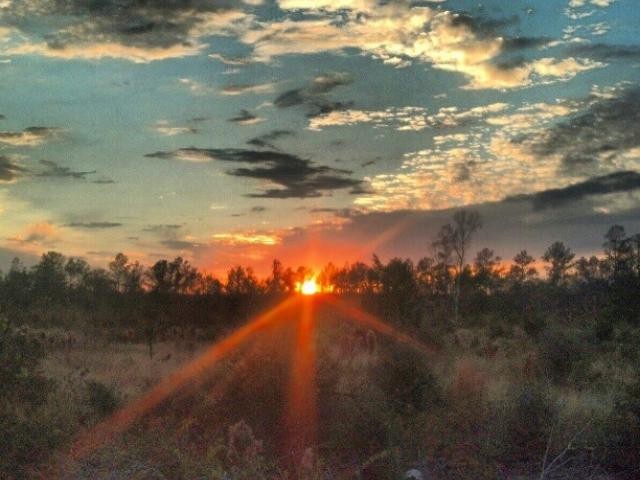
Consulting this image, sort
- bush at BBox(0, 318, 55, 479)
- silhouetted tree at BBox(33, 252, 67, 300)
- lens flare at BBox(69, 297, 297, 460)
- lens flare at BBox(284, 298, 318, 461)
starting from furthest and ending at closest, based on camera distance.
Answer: silhouetted tree at BBox(33, 252, 67, 300) < lens flare at BBox(284, 298, 318, 461) < lens flare at BBox(69, 297, 297, 460) < bush at BBox(0, 318, 55, 479)

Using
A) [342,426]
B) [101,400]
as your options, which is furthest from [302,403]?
[101,400]

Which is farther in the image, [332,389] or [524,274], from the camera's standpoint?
[524,274]

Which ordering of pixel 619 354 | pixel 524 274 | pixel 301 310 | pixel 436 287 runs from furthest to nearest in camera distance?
pixel 524 274 → pixel 436 287 → pixel 301 310 → pixel 619 354

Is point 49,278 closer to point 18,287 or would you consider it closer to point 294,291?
point 18,287

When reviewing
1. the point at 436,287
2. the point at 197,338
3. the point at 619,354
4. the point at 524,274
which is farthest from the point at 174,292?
the point at 524,274

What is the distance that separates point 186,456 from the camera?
9336 mm

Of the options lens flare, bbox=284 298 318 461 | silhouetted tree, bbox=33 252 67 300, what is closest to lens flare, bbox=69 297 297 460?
lens flare, bbox=284 298 318 461

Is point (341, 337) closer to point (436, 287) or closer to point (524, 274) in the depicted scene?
point (436, 287)

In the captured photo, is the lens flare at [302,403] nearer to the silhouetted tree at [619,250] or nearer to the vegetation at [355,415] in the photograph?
the vegetation at [355,415]

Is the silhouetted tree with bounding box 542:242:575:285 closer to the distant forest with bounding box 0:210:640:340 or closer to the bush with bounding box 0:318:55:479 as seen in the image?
the distant forest with bounding box 0:210:640:340

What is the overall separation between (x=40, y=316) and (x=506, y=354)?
29081 millimetres

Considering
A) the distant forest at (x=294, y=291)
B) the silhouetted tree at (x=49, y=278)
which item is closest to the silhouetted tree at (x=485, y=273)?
the distant forest at (x=294, y=291)

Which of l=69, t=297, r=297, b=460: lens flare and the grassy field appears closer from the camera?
the grassy field

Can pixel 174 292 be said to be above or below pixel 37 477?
above
